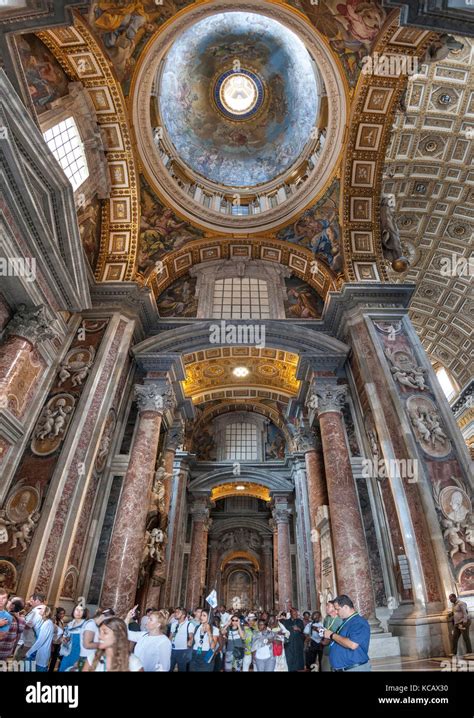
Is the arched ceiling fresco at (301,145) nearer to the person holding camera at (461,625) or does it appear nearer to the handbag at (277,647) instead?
the person holding camera at (461,625)

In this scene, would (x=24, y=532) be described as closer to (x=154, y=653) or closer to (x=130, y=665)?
(x=154, y=653)

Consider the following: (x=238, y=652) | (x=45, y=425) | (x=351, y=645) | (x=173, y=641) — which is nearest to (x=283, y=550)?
(x=238, y=652)

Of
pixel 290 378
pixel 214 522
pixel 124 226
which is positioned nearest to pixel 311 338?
pixel 290 378

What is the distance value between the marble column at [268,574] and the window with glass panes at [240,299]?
16925 mm

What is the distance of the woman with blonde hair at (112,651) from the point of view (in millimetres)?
2320

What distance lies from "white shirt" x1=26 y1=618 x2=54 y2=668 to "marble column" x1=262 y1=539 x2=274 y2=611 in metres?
21.5

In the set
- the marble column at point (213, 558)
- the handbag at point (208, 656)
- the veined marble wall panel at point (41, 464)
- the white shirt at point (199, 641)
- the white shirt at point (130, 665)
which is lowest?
the white shirt at point (130, 665)

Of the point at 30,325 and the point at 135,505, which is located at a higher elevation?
the point at 30,325

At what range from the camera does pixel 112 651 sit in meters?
2.33

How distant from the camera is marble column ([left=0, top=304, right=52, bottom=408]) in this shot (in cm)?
776

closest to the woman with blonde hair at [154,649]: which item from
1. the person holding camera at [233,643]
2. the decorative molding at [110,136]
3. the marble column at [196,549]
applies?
the person holding camera at [233,643]

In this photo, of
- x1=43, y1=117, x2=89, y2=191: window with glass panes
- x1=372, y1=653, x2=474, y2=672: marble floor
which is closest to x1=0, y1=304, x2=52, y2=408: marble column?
x1=43, y1=117, x2=89, y2=191: window with glass panes

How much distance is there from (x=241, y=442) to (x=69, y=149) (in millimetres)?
16128
